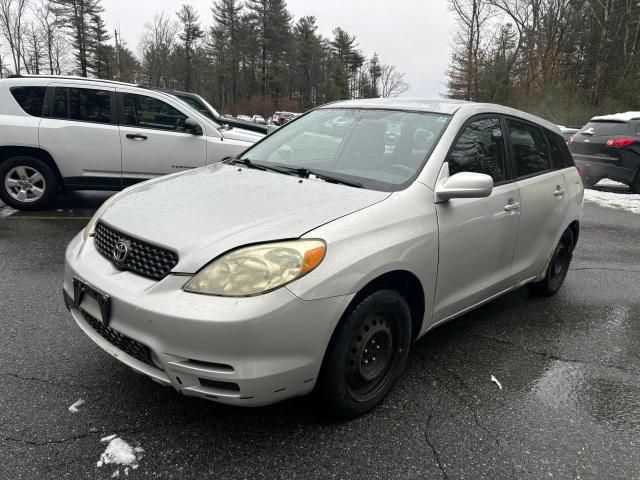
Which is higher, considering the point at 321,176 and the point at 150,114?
the point at 150,114

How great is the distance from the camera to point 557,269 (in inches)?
184

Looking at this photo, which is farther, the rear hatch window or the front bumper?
the rear hatch window

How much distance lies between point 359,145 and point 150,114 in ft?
15.5

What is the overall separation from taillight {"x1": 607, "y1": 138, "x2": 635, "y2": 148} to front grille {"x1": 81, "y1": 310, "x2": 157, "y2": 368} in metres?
11.3

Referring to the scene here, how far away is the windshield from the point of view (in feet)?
10.0

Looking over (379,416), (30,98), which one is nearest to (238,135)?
(30,98)

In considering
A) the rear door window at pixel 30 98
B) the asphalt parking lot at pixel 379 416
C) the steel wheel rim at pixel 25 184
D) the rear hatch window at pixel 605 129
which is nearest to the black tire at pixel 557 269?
the asphalt parking lot at pixel 379 416

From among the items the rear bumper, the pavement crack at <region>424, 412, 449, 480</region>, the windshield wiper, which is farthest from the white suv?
the rear bumper

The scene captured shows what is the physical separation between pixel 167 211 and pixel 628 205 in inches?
394

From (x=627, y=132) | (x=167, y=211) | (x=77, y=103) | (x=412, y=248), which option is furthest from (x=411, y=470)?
(x=627, y=132)

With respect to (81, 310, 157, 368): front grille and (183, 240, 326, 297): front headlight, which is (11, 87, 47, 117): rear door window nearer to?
(81, 310, 157, 368): front grille

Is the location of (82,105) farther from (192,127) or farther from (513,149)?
(513,149)

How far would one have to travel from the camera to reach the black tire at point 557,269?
4547 mm

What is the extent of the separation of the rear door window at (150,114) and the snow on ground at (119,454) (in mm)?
5577
